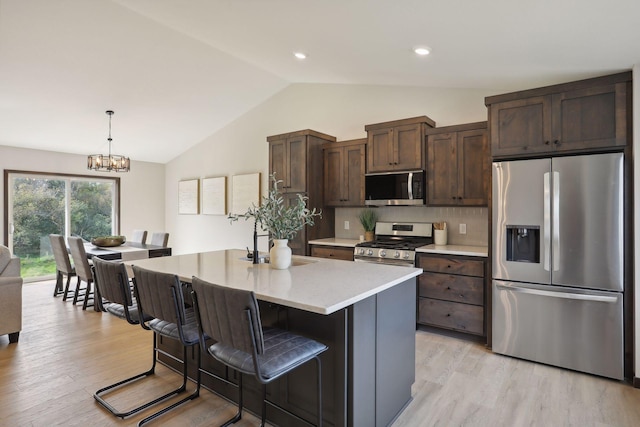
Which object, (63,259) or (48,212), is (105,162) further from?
(48,212)

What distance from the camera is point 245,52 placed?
3998 mm

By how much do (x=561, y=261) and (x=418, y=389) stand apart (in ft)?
4.96

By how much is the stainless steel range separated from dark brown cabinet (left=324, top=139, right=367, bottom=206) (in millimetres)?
492

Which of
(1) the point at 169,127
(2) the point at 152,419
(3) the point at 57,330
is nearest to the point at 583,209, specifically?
(2) the point at 152,419

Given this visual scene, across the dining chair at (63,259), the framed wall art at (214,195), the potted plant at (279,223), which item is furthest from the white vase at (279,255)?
the framed wall art at (214,195)

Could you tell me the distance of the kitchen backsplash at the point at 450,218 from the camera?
3.89 meters

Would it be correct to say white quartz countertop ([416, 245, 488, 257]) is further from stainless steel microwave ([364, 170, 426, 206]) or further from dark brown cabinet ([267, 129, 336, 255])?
dark brown cabinet ([267, 129, 336, 255])

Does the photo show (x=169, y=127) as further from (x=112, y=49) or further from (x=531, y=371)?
(x=531, y=371)

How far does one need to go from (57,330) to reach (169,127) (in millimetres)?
3588

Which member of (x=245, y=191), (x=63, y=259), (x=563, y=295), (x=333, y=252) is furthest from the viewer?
(x=245, y=191)

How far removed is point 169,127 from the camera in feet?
20.0

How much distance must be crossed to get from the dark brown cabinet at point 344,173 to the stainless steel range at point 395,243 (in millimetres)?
492

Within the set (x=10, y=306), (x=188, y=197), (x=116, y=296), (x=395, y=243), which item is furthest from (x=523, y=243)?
(x=188, y=197)

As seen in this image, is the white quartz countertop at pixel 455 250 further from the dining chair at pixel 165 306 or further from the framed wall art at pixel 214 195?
the framed wall art at pixel 214 195
